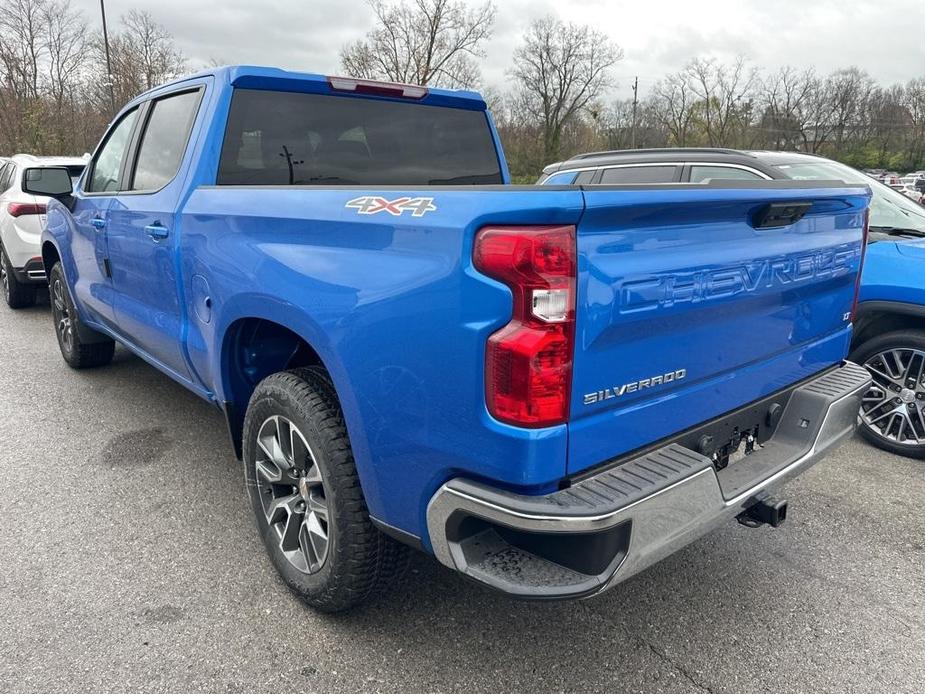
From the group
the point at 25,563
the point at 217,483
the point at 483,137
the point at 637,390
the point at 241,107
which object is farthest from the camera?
the point at 483,137

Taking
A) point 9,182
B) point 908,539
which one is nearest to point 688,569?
point 908,539

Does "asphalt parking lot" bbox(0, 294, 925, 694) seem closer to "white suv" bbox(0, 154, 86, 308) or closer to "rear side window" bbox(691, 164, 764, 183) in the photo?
"rear side window" bbox(691, 164, 764, 183)

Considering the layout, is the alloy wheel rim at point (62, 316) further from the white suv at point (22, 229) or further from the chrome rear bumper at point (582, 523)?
the chrome rear bumper at point (582, 523)

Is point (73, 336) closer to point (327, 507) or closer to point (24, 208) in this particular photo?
point (24, 208)

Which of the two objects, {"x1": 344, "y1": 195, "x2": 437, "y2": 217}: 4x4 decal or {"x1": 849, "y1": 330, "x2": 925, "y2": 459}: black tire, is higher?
{"x1": 344, "y1": 195, "x2": 437, "y2": 217}: 4x4 decal

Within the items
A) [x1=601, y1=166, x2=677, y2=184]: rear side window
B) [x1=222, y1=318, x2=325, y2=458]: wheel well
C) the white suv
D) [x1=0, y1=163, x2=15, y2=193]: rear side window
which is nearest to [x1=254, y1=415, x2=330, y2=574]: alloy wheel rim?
[x1=222, y1=318, x2=325, y2=458]: wheel well

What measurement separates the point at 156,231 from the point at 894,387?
14.1ft

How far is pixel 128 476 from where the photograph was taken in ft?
12.4

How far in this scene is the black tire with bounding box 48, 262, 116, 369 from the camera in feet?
17.6

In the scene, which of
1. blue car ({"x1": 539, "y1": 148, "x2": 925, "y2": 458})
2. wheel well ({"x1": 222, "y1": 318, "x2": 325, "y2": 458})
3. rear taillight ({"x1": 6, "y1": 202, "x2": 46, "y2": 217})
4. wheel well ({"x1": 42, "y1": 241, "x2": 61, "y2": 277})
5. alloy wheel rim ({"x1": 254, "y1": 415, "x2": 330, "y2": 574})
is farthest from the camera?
rear taillight ({"x1": 6, "y1": 202, "x2": 46, "y2": 217})

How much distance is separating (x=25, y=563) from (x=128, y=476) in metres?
0.88

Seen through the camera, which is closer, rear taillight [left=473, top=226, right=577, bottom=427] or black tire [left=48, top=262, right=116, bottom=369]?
rear taillight [left=473, top=226, right=577, bottom=427]

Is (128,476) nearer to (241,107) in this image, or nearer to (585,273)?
(241,107)

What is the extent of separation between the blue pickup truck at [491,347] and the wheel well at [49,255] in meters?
2.84
